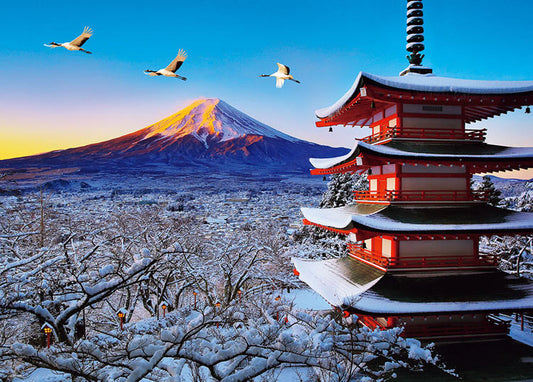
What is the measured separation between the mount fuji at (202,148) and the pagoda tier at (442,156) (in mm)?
103282

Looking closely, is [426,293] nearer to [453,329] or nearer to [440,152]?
[453,329]

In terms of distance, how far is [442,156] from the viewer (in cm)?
915

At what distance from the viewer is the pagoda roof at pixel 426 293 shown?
26.8 feet

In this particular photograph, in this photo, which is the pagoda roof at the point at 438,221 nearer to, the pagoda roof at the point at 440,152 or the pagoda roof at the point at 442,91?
the pagoda roof at the point at 440,152

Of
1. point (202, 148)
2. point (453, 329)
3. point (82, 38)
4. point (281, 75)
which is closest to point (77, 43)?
point (82, 38)

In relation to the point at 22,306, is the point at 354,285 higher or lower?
lower

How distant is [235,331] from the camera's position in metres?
4.87

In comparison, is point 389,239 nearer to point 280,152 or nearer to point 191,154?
point 191,154

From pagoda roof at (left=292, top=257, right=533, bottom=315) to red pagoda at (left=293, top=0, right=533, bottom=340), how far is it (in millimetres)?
26

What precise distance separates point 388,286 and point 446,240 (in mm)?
2343

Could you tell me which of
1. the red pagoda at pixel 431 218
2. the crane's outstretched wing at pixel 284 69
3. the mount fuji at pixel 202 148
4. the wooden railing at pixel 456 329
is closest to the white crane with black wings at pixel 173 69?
the crane's outstretched wing at pixel 284 69

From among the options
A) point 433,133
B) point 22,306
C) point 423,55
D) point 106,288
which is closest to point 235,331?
point 106,288

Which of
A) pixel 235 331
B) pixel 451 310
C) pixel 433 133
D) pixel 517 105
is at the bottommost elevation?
pixel 451 310

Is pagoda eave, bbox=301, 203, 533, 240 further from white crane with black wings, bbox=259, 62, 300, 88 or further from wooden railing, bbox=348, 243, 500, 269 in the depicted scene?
white crane with black wings, bbox=259, 62, 300, 88
